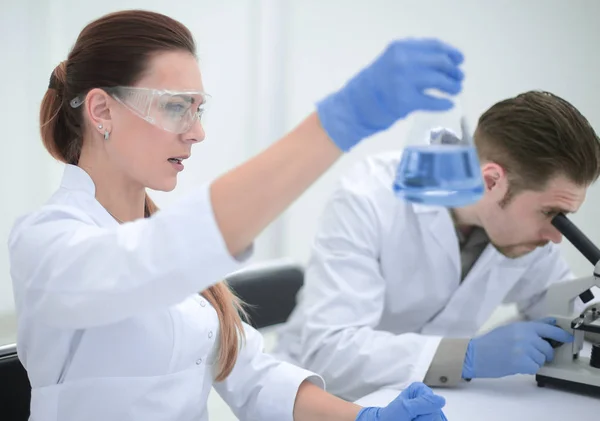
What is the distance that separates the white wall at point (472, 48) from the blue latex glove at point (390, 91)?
1.91m

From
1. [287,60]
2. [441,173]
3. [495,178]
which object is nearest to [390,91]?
[441,173]

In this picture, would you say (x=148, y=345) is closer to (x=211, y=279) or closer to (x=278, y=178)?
(x=211, y=279)

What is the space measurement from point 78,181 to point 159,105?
0.21m

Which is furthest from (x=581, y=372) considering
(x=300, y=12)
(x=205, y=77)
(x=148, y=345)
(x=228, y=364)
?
(x=300, y=12)

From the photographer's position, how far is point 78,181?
112cm

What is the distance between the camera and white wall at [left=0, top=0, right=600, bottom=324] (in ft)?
7.18

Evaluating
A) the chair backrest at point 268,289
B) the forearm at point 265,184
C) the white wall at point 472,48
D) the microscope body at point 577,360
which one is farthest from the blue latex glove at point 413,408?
the white wall at point 472,48

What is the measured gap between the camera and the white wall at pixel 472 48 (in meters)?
2.76

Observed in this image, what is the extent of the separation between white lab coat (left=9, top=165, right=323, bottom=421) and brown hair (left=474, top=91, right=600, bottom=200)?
0.78 meters

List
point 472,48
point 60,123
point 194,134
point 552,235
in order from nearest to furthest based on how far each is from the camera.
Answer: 1. point 194,134
2. point 60,123
3. point 552,235
4. point 472,48

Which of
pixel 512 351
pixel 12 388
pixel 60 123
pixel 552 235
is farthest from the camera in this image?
pixel 552 235

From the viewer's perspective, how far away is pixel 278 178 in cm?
75

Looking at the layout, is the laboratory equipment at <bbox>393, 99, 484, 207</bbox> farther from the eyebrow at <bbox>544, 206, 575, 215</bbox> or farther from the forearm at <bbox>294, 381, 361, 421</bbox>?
the eyebrow at <bbox>544, 206, 575, 215</bbox>

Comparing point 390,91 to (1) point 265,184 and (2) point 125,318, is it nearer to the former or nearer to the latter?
(1) point 265,184
